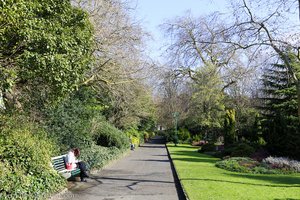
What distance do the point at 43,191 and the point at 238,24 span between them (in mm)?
8745

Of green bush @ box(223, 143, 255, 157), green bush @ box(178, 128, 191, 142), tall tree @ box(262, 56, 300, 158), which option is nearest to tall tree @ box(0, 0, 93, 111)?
tall tree @ box(262, 56, 300, 158)

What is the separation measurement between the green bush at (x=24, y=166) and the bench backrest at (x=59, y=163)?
3.99ft

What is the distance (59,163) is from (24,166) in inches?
118

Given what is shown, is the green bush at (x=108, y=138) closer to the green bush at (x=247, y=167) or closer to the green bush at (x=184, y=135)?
the green bush at (x=247, y=167)

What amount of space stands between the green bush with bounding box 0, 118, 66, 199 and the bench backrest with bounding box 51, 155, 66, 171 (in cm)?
122

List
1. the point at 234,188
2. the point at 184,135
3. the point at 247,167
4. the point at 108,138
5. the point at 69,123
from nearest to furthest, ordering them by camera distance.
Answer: the point at 234,188 → the point at 69,123 → the point at 247,167 → the point at 108,138 → the point at 184,135

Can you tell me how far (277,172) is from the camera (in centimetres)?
1738

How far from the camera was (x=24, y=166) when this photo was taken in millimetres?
9094

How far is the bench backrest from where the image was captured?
11.6m

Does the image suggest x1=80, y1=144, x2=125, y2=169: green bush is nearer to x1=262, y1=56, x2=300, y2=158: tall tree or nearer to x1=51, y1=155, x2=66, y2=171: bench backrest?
x1=51, y1=155, x2=66, y2=171: bench backrest

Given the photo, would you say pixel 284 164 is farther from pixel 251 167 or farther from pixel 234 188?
pixel 234 188

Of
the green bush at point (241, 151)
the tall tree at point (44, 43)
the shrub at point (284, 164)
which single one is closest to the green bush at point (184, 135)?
the green bush at point (241, 151)

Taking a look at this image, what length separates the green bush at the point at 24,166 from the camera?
26.3 feet

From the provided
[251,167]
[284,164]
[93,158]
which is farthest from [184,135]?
[93,158]
